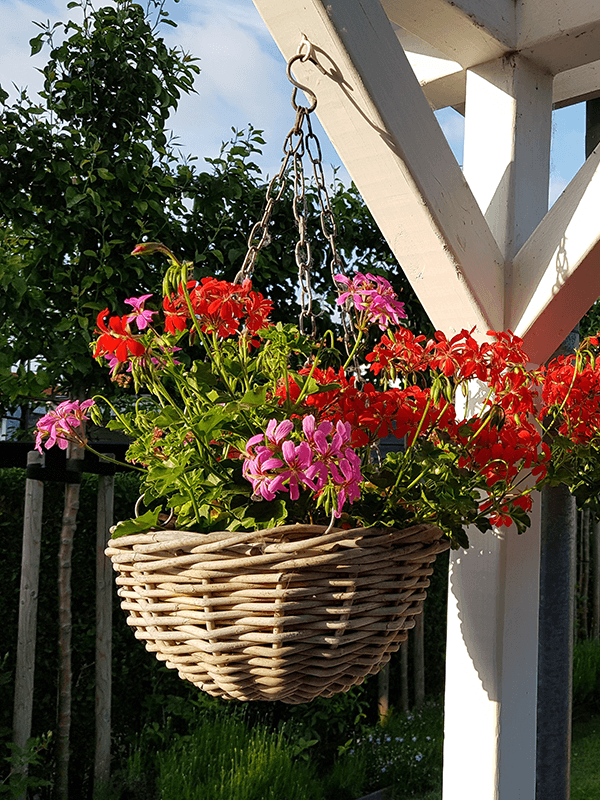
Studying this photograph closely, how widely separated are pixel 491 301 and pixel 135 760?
2.42 meters

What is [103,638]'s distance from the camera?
2768 millimetres

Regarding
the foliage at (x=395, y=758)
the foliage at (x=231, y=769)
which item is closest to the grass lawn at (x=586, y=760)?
the foliage at (x=395, y=758)

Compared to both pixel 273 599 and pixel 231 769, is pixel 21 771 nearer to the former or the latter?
pixel 231 769

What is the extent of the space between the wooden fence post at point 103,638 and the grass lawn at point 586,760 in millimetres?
2077

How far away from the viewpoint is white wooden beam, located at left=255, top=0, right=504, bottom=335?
928 mm

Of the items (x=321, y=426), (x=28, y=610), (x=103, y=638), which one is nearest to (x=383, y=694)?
(x=103, y=638)

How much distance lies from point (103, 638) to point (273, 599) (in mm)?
2214

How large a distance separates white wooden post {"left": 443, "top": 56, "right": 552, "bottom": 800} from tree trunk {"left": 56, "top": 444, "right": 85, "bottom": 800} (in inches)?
66.2

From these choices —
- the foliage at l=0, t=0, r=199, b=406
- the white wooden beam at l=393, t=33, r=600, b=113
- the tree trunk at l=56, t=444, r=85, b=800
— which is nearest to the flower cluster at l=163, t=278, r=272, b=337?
the white wooden beam at l=393, t=33, r=600, b=113

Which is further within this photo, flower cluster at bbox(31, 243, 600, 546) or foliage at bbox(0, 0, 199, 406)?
foliage at bbox(0, 0, 199, 406)

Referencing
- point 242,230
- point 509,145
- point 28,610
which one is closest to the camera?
point 509,145

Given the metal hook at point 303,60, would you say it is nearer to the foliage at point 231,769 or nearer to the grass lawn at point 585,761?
the foliage at point 231,769

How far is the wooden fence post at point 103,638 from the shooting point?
8.97 feet

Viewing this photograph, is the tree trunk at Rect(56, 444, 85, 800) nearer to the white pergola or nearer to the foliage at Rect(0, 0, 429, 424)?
the foliage at Rect(0, 0, 429, 424)
